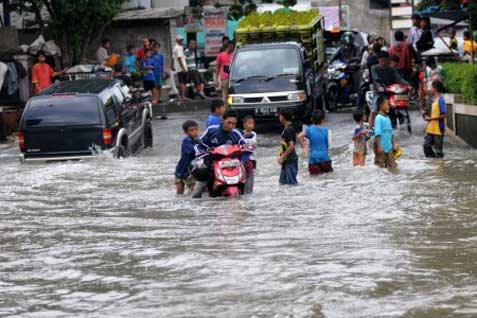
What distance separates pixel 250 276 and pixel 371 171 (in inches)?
309

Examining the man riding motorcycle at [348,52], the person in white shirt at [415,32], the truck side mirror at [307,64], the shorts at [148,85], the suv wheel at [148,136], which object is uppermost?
the person in white shirt at [415,32]

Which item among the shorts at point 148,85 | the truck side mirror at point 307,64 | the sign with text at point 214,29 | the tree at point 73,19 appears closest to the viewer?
the truck side mirror at point 307,64

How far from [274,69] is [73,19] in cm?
733

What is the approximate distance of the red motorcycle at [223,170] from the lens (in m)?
14.7

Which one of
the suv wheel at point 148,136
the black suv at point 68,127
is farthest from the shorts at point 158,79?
the black suv at point 68,127

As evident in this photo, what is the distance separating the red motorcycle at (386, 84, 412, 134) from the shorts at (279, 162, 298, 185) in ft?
22.2

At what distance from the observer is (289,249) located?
37.0ft

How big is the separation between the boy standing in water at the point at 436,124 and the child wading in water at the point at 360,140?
1.54 metres

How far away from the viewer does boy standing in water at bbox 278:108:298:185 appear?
1576 cm

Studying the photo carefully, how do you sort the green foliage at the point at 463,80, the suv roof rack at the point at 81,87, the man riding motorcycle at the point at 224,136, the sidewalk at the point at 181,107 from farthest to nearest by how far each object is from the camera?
the sidewalk at the point at 181,107, the green foliage at the point at 463,80, the suv roof rack at the point at 81,87, the man riding motorcycle at the point at 224,136

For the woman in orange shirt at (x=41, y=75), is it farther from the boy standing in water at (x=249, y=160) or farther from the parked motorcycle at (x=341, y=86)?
the boy standing in water at (x=249, y=160)

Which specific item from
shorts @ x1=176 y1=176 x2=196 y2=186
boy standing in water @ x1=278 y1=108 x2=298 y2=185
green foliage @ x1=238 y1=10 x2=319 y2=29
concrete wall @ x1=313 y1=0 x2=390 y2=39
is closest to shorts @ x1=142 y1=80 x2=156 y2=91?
green foliage @ x1=238 y1=10 x2=319 y2=29

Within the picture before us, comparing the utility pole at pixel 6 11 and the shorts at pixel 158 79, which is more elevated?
the utility pole at pixel 6 11

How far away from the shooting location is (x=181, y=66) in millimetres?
32594
